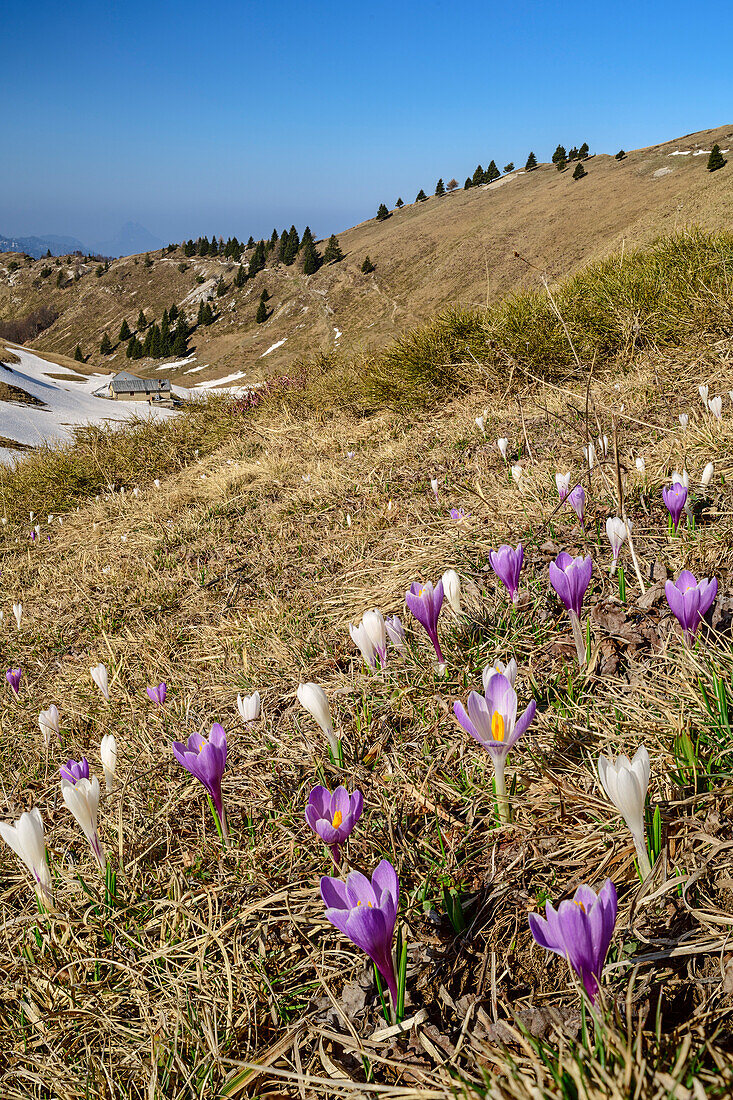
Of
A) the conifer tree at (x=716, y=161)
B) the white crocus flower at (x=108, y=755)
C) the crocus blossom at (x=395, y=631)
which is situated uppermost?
the conifer tree at (x=716, y=161)

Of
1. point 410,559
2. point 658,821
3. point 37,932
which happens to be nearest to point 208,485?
point 410,559

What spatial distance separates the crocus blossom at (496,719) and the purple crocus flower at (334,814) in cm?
26

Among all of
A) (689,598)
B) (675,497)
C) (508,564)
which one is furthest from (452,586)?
(675,497)

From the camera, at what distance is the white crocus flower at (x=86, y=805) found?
142 centimetres

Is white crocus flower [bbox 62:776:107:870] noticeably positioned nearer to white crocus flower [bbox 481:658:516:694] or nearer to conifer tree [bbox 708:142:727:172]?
white crocus flower [bbox 481:658:516:694]

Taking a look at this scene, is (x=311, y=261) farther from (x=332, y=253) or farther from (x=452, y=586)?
(x=452, y=586)

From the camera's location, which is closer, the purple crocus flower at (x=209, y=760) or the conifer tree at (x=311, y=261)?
the purple crocus flower at (x=209, y=760)

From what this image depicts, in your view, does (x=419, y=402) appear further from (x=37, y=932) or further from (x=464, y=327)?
(x=37, y=932)

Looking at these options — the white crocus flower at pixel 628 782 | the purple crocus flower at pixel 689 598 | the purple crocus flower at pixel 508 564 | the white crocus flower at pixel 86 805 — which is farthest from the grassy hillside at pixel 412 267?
the white crocus flower at pixel 628 782

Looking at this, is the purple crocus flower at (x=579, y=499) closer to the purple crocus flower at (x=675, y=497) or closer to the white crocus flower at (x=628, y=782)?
the purple crocus flower at (x=675, y=497)

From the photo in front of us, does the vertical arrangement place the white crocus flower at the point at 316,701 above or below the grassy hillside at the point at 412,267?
below

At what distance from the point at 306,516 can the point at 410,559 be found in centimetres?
209

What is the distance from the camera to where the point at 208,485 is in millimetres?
6531

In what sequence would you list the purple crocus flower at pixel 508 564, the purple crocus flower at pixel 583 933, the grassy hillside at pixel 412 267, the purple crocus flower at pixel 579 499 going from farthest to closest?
the grassy hillside at pixel 412 267, the purple crocus flower at pixel 579 499, the purple crocus flower at pixel 508 564, the purple crocus flower at pixel 583 933
